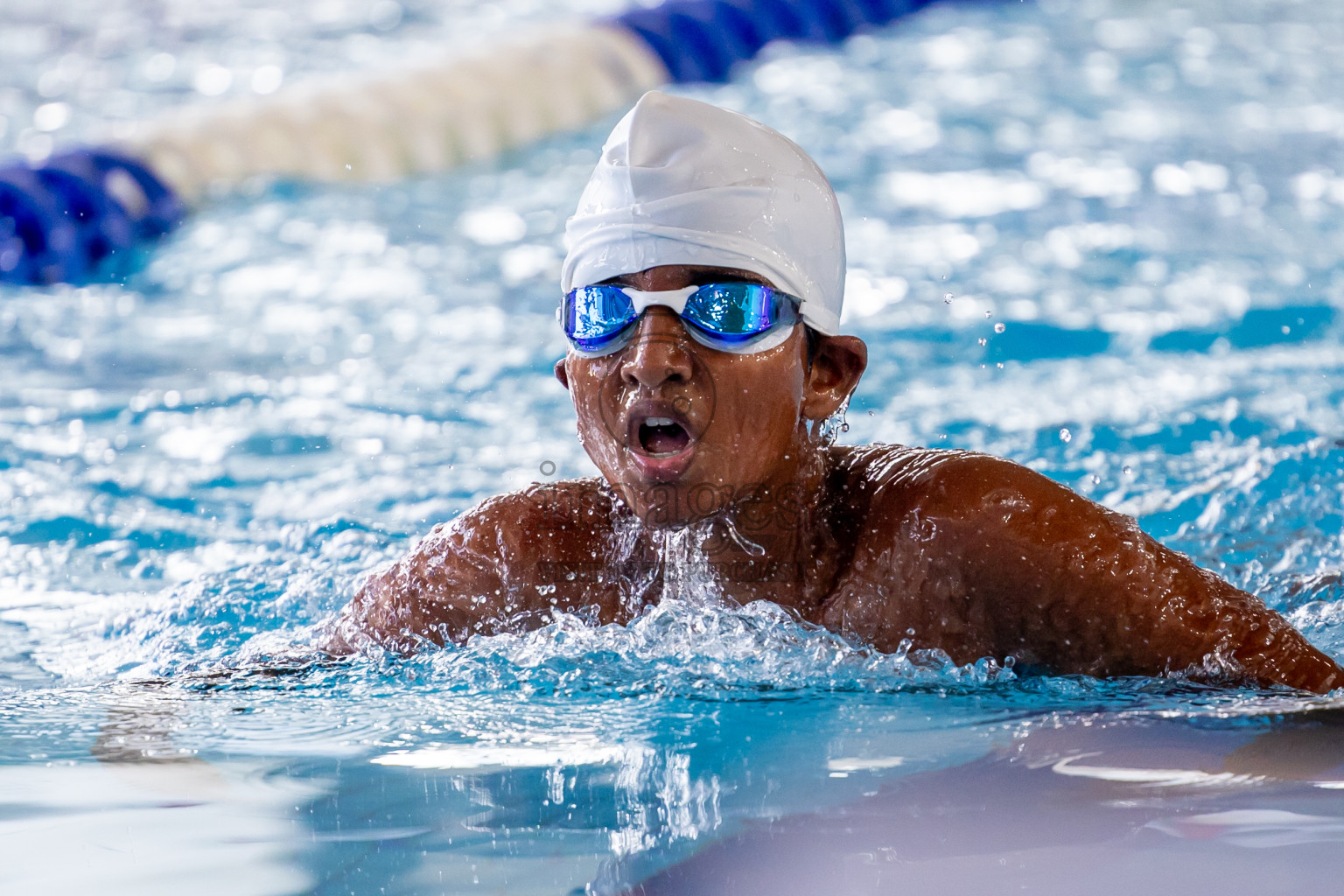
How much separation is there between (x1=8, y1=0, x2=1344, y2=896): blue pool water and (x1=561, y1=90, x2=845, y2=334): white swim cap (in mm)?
509

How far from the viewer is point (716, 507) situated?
2.01 meters

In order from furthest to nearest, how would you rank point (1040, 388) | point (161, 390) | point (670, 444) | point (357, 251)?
point (357, 251) → point (161, 390) → point (1040, 388) → point (670, 444)

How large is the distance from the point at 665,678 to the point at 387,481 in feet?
6.53

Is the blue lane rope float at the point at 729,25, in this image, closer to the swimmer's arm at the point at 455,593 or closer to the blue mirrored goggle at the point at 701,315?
the swimmer's arm at the point at 455,593

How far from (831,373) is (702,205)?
33 centimetres

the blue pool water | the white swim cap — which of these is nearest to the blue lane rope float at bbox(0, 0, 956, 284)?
the blue pool water

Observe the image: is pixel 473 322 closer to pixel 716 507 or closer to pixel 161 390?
pixel 161 390

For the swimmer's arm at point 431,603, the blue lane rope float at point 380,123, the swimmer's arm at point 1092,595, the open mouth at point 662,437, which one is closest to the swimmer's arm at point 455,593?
the swimmer's arm at point 431,603

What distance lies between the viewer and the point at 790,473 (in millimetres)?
2061

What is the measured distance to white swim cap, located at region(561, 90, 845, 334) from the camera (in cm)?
193

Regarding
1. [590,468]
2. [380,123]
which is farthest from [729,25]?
[590,468]

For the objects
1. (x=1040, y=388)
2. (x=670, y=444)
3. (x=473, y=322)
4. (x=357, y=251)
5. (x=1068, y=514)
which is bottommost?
(x=1068, y=514)

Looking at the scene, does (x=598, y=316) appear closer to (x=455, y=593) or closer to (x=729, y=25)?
(x=455, y=593)

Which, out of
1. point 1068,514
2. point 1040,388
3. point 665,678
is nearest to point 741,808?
point 665,678
